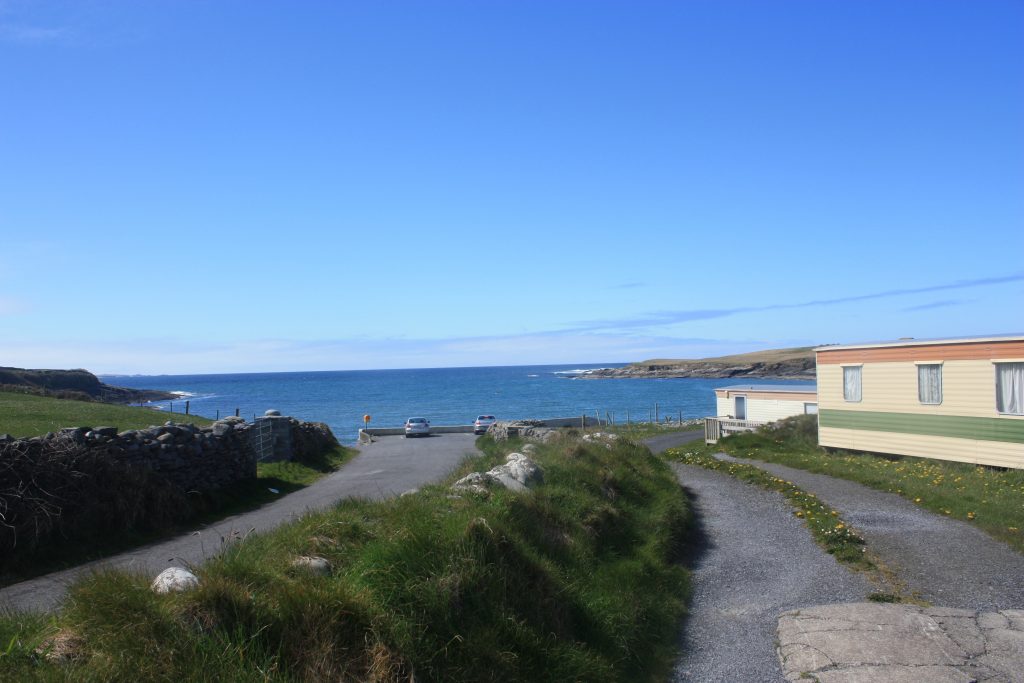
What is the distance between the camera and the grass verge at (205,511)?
1058 centimetres

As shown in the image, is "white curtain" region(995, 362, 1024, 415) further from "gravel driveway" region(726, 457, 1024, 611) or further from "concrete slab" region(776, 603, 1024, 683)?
"concrete slab" region(776, 603, 1024, 683)

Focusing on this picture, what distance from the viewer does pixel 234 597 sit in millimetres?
5215

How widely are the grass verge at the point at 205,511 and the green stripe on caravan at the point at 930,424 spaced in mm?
16539

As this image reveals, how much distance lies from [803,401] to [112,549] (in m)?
30.3

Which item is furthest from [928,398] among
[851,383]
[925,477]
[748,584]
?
[748,584]

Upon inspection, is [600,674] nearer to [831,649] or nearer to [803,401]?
[831,649]

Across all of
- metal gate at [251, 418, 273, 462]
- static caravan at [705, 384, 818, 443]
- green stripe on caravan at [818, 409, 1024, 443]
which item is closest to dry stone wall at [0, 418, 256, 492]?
metal gate at [251, 418, 273, 462]

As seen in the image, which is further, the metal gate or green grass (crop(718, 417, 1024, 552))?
the metal gate

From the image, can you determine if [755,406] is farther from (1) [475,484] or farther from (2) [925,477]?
(1) [475,484]

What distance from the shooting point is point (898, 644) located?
833cm

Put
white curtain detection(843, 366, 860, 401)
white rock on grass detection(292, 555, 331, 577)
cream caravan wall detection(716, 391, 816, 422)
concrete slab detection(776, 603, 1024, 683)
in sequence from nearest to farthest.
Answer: white rock on grass detection(292, 555, 331, 577)
concrete slab detection(776, 603, 1024, 683)
white curtain detection(843, 366, 860, 401)
cream caravan wall detection(716, 391, 816, 422)

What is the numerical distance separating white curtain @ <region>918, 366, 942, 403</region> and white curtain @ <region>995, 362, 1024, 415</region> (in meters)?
1.79

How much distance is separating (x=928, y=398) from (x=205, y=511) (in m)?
19.5

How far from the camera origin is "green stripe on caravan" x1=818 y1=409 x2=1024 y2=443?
811 inches
